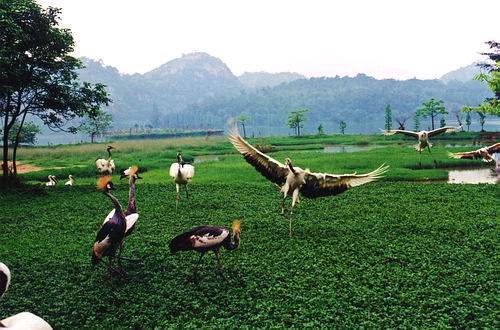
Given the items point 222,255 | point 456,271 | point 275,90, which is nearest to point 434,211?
point 456,271

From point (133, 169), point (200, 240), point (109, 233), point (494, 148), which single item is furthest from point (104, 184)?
point (494, 148)

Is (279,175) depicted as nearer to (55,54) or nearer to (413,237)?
(413,237)

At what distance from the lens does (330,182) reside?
30.7 ft

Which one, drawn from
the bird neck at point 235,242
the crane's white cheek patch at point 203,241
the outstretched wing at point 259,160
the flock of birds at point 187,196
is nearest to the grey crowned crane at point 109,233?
the flock of birds at point 187,196

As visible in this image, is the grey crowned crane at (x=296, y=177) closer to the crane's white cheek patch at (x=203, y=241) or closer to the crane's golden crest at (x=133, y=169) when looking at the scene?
the crane's golden crest at (x=133, y=169)

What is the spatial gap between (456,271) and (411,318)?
6.58ft

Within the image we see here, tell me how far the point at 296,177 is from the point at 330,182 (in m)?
0.71

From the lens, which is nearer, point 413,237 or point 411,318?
point 411,318

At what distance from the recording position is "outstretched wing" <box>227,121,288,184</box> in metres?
9.15

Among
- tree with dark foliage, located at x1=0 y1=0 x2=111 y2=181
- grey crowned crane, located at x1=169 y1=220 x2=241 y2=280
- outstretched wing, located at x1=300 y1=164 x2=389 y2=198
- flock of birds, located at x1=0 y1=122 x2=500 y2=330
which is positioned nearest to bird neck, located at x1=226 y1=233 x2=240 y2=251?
flock of birds, located at x1=0 y1=122 x2=500 y2=330

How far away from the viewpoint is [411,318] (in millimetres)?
5824

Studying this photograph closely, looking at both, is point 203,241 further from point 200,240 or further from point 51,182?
point 51,182

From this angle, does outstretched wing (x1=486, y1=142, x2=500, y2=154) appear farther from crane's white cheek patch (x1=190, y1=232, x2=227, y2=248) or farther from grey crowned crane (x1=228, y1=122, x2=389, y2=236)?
crane's white cheek patch (x1=190, y1=232, x2=227, y2=248)

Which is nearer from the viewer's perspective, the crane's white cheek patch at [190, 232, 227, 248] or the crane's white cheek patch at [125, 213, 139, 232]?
the crane's white cheek patch at [190, 232, 227, 248]
